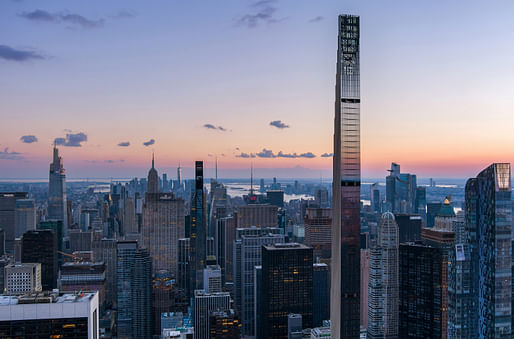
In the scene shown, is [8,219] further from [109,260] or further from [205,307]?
[205,307]

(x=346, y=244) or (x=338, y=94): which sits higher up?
(x=338, y=94)

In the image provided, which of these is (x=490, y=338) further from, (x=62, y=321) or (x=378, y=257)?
(x=62, y=321)

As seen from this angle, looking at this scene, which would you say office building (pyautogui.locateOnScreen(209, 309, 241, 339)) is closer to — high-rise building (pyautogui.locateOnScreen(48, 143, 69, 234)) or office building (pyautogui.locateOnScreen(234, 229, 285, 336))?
office building (pyautogui.locateOnScreen(234, 229, 285, 336))

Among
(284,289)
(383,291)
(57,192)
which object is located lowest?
(284,289)

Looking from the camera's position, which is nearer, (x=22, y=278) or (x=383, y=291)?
(x=383, y=291)

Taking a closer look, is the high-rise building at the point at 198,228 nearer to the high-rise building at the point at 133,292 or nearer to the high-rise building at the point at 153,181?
the high-rise building at the point at 153,181

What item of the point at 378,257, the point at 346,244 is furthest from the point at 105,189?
the point at 346,244

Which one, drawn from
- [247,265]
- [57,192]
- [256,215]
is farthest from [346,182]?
[57,192]
